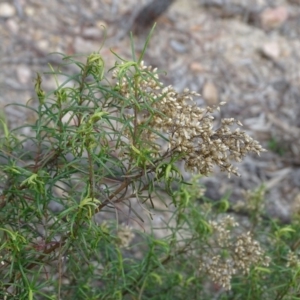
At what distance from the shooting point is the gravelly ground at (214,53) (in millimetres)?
4125

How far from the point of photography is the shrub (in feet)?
5.42

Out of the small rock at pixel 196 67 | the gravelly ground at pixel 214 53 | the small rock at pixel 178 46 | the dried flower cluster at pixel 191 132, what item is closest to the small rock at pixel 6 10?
the gravelly ground at pixel 214 53

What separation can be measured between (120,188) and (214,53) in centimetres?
314

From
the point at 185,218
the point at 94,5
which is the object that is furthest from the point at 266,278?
the point at 94,5

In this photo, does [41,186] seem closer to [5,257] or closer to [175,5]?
[5,257]

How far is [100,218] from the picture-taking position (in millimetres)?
3293

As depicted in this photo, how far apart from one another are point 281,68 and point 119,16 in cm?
112

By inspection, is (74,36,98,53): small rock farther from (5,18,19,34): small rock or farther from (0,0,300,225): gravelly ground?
(5,18,19,34): small rock

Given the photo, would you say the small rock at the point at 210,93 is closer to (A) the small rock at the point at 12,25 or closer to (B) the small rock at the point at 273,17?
(B) the small rock at the point at 273,17

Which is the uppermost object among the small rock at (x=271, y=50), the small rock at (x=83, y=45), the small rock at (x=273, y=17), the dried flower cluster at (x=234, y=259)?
the small rock at (x=273, y=17)

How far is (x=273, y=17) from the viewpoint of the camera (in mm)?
5059

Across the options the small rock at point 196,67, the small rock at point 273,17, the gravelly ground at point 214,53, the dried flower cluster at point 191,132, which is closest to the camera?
the dried flower cluster at point 191,132

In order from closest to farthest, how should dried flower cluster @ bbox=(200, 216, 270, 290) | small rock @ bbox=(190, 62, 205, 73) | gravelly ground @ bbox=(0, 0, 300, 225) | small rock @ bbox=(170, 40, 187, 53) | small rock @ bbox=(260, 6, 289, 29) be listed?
dried flower cluster @ bbox=(200, 216, 270, 290) < gravelly ground @ bbox=(0, 0, 300, 225) < small rock @ bbox=(190, 62, 205, 73) < small rock @ bbox=(170, 40, 187, 53) < small rock @ bbox=(260, 6, 289, 29)

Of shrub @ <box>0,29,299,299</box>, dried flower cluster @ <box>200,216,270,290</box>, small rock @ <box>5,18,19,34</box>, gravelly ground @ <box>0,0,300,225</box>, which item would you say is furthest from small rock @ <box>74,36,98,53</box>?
dried flower cluster @ <box>200,216,270,290</box>
